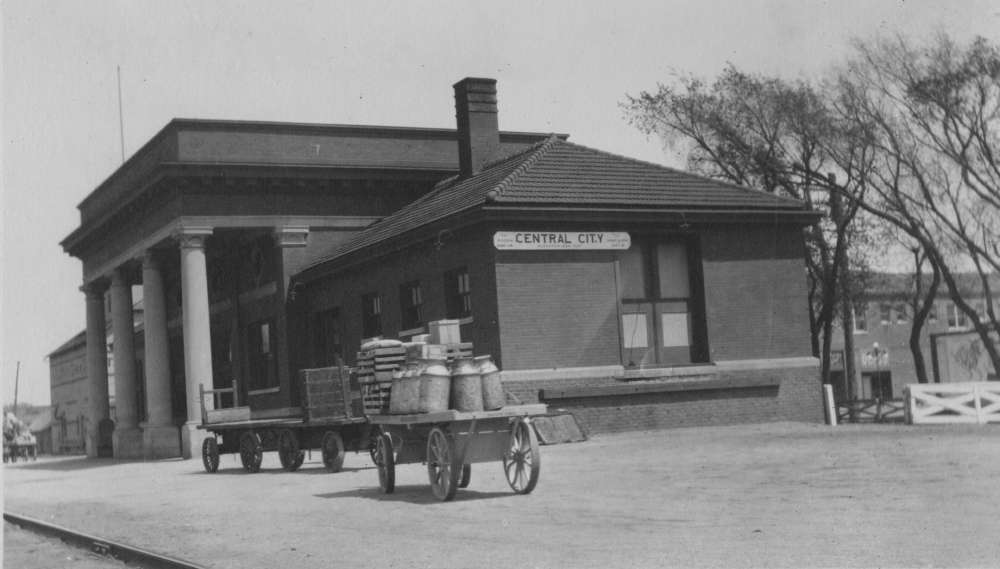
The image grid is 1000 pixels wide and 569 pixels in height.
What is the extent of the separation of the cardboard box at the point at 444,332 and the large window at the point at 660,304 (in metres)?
10.6

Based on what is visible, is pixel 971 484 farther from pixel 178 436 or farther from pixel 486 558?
pixel 178 436

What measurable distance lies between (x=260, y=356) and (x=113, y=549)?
2577cm

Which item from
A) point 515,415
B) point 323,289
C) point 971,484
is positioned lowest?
point 971,484

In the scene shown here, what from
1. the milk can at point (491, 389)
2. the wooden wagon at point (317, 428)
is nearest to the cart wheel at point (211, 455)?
the wooden wagon at point (317, 428)

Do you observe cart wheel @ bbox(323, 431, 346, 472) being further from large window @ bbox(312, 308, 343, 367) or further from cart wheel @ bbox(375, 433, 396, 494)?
large window @ bbox(312, 308, 343, 367)

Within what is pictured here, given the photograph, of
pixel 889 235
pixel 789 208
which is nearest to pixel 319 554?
pixel 789 208

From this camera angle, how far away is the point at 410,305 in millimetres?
28156

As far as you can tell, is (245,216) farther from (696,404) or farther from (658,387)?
(696,404)

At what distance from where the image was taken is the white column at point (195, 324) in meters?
32.6

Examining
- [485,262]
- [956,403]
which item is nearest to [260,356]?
[485,262]

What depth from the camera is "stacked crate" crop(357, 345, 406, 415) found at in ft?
50.6

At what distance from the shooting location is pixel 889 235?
4234 centimetres

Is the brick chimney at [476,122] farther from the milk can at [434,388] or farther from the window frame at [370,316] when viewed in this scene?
the milk can at [434,388]

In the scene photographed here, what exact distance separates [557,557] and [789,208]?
1898cm
